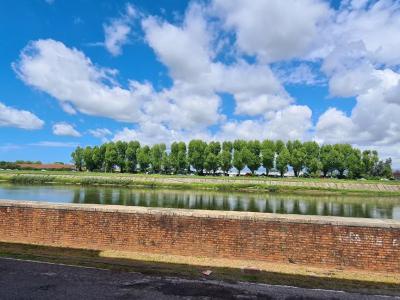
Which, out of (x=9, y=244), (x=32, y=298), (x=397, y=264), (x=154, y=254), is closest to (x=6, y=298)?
(x=32, y=298)

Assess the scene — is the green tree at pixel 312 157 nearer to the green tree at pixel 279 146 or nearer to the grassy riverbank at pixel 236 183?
the green tree at pixel 279 146

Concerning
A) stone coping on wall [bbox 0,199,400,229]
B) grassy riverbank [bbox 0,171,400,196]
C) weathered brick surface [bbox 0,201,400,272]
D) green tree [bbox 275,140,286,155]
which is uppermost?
green tree [bbox 275,140,286,155]

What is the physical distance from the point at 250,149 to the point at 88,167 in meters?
47.7

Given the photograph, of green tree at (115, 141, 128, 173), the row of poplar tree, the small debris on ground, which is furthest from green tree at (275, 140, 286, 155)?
the small debris on ground

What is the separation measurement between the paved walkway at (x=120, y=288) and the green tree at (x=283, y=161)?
78.0 m

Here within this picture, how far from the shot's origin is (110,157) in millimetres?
97750

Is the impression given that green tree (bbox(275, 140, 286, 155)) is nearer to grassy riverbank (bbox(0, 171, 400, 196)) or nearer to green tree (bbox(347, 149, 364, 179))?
green tree (bbox(347, 149, 364, 179))

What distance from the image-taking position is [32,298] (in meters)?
6.73

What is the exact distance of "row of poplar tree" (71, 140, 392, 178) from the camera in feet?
275

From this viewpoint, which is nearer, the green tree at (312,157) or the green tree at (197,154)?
the green tree at (312,157)

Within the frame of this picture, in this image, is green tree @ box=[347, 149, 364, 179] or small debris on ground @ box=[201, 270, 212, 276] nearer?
small debris on ground @ box=[201, 270, 212, 276]

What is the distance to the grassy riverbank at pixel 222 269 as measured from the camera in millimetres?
8242

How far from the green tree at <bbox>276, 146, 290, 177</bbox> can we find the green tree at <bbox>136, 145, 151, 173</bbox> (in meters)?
32.1

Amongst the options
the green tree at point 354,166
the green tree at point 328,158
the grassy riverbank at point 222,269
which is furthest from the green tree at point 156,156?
the grassy riverbank at point 222,269
